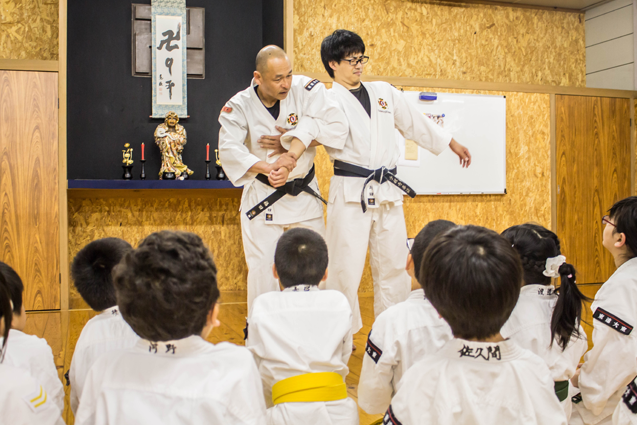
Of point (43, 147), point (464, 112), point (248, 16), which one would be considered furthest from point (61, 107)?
point (464, 112)

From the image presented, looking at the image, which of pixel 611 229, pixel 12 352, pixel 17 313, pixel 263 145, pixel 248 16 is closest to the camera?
pixel 12 352

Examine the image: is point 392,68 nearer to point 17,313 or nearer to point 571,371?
point 571,371

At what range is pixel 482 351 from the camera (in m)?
0.92

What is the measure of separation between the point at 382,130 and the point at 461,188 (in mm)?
2186

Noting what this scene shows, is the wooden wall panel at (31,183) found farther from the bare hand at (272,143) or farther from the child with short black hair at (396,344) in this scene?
the child with short black hair at (396,344)

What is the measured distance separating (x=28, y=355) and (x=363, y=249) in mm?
1660

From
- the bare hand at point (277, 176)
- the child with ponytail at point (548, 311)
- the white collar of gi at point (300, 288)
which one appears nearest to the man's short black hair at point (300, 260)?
the white collar of gi at point (300, 288)

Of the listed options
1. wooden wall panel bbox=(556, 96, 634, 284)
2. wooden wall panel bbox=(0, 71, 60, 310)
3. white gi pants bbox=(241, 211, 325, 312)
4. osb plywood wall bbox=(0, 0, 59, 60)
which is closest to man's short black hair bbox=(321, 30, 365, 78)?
white gi pants bbox=(241, 211, 325, 312)

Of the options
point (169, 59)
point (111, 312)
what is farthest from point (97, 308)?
point (169, 59)

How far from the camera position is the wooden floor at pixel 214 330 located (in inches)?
87.7

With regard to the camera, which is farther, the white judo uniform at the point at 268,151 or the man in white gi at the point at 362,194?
the man in white gi at the point at 362,194

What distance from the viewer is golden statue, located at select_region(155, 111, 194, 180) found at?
400 centimetres

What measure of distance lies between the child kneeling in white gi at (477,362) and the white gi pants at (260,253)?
4.85 ft

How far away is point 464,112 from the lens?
14.8 feet
